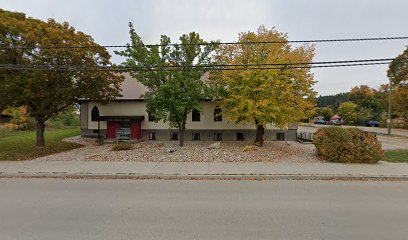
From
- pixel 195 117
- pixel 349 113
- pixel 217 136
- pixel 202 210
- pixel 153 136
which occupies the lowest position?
pixel 202 210

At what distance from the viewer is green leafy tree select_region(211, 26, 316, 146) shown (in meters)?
11.8

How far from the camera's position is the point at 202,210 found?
4.80 metres

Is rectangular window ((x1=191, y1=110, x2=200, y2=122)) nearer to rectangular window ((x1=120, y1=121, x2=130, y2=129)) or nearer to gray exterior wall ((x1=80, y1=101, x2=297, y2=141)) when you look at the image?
gray exterior wall ((x1=80, y1=101, x2=297, y2=141))

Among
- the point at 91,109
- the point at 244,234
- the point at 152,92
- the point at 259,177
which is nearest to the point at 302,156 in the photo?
the point at 259,177

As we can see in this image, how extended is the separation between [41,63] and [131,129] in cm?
824

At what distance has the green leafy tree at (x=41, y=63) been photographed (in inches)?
420

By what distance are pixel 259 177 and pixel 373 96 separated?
190ft

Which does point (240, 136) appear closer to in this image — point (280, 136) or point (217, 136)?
point (217, 136)

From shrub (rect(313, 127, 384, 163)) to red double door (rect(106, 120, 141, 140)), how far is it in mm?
13959

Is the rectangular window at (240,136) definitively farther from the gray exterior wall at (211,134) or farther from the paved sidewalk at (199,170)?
the paved sidewalk at (199,170)

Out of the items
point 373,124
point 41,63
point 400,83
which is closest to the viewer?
point 41,63

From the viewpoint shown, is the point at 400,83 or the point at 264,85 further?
the point at 400,83

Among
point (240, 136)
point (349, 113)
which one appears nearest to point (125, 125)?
point (240, 136)

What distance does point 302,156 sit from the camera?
11.1 meters
